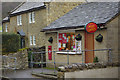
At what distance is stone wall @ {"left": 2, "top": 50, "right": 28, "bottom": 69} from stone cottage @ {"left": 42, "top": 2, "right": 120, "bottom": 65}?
195 cm

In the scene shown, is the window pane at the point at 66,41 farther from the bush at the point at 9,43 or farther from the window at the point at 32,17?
the window at the point at 32,17

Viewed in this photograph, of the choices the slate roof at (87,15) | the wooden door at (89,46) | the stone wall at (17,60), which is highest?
the slate roof at (87,15)

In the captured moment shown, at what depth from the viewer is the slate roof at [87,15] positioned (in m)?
14.7

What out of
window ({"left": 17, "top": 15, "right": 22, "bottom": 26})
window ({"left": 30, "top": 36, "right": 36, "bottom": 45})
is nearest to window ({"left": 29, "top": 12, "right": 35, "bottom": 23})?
window ({"left": 30, "top": 36, "right": 36, "bottom": 45})

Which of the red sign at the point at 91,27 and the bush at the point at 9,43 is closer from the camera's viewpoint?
the red sign at the point at 91,27

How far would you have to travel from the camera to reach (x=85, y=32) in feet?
50.9

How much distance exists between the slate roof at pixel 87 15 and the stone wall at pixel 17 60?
9.77 ft

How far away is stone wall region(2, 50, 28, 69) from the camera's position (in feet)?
56.7

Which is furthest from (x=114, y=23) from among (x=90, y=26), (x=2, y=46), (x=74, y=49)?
(x=2, y=46)

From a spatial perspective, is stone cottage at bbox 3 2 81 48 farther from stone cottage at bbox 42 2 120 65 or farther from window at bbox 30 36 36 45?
stone cottage at bbox 42 2 120 65

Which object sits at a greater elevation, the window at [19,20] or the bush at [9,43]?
the window at [19,20]

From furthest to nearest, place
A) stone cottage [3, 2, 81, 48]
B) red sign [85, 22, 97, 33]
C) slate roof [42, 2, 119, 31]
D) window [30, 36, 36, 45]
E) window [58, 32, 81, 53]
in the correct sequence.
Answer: window [30, 36, 36, 45]
stone cottage [3, 2, 81, 48]
window [58, 32, 81, 53]
slate roof [42, 2, 119, 31]
red sign [85, 22, 97, 33]

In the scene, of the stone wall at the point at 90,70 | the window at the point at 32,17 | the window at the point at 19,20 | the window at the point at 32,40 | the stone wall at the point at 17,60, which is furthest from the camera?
the window at the point at 19,20

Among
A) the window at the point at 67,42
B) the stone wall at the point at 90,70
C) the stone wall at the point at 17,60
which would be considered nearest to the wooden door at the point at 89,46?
the window at the point at 67,42
